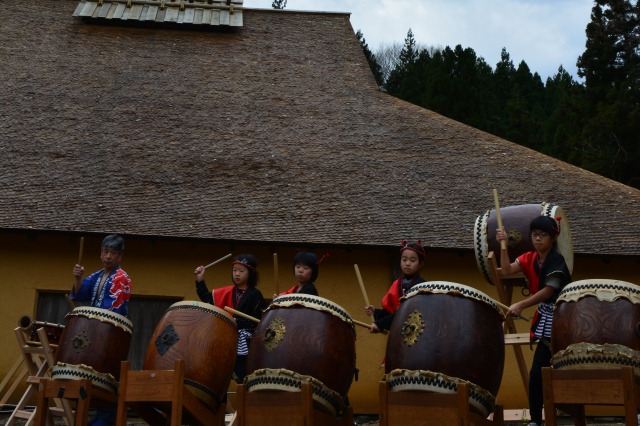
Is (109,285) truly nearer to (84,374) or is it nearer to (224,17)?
(84,374)

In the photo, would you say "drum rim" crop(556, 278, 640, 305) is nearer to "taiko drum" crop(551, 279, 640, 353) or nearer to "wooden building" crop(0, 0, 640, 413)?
"taiko drum" crop(551, 279, 640, 353)

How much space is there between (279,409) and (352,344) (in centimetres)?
66

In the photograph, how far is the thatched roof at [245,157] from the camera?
9.38 m

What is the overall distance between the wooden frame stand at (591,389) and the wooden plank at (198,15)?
12.8 metres

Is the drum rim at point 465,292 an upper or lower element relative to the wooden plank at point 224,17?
lower

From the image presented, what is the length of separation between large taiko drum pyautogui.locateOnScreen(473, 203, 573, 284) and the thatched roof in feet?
8.92

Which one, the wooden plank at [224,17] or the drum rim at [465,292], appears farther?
the wooden plank at [224,17]

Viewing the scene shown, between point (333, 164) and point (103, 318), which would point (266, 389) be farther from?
point (333, 164)

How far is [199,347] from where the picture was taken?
212 inches

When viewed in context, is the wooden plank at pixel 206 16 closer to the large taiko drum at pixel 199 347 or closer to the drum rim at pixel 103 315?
the drum rim at pixel 103 315

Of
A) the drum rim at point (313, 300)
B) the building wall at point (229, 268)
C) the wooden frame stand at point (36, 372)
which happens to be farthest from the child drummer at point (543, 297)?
the building wall at point (229, 268)

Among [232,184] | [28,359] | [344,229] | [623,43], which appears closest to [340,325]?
[28,359]

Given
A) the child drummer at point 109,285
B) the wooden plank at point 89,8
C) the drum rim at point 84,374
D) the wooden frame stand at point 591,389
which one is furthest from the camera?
the wooden plank at point 89,8

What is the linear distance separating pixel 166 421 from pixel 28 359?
175 cm
